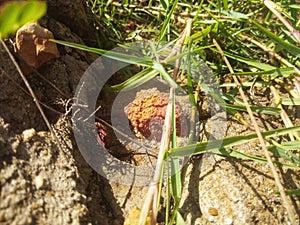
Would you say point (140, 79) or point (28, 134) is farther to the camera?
point (140, 79)

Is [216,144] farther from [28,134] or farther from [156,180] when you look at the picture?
[28,134]

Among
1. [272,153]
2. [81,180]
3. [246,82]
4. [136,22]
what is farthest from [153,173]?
[136,22]

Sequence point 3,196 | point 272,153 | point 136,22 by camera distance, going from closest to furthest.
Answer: point 3,196, point 272,153, point 136,22

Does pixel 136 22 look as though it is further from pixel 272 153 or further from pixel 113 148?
pixel 272 153

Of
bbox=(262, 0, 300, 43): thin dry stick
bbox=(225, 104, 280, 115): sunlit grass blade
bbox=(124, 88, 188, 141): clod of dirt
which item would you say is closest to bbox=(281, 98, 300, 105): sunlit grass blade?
bbox=(225, 104, 280, 115): sunlit grass blade

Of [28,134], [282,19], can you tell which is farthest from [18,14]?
[282,19]

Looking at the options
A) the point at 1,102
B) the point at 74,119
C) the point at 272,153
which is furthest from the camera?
the point at 272,153
